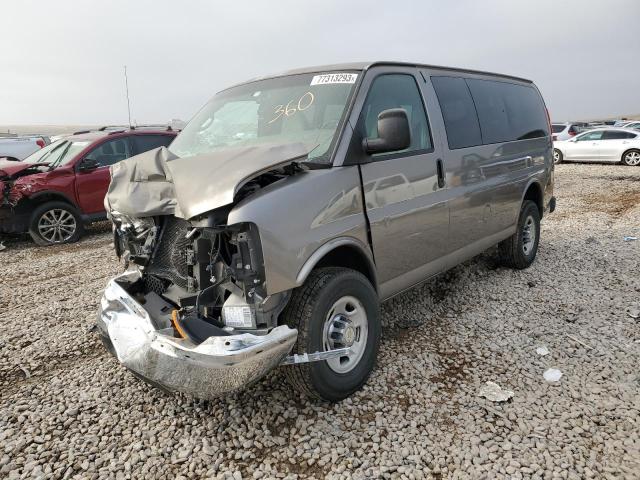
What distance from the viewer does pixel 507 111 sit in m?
5.16

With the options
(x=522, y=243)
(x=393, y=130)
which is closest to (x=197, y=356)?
(x=393, y=130)

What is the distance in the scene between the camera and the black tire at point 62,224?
25.7 feet

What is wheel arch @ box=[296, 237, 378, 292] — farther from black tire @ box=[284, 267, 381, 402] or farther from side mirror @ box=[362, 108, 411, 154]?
side mirror @ box=[362, 108, 411, 154]

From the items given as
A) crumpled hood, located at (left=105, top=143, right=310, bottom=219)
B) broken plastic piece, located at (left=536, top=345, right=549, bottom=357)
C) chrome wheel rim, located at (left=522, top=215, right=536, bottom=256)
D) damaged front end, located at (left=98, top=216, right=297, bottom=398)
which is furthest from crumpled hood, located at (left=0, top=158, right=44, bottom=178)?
broken plastic piece, located at (left=536, top=345, right=549, bottom=357)

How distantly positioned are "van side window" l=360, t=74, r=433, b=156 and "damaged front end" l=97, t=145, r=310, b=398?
0.83 metres

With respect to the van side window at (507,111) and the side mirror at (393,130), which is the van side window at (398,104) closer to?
the side mirror at (393,130)

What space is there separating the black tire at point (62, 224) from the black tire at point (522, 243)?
6962 mm

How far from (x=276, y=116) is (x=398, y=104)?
0.95 metres

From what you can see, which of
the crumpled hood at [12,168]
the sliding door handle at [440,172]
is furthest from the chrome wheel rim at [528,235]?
the crumpled hood at [12,168]

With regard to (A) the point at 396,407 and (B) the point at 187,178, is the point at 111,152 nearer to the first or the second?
(B) the point at 187,178

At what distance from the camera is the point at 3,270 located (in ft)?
21.7

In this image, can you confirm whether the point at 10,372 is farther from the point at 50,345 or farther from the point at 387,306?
the point at 387,306

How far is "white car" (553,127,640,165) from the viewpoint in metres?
17.7

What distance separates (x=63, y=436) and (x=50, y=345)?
1.42m
